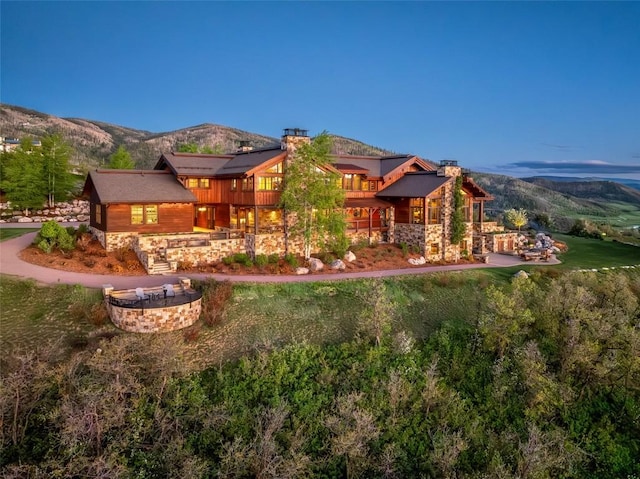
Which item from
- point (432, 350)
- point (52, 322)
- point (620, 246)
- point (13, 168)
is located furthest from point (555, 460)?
point (13, 168)

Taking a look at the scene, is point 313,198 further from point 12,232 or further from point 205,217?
point 12,232

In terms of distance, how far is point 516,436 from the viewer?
46.1 feet

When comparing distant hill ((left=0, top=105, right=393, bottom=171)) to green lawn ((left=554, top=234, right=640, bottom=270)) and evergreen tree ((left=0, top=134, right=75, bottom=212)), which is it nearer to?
evergreen tree ((left=0, top=134, right=75, bottom=212))

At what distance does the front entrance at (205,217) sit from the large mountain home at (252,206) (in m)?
0.08

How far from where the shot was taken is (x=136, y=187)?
2744 cm

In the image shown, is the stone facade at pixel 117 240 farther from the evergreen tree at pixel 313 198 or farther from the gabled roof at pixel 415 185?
the gabled roof at pixel 415 185

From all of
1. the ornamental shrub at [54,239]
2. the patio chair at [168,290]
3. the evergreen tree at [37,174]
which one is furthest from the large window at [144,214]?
the evergreen tree at [37,174]

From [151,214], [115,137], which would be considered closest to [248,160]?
[151,214]

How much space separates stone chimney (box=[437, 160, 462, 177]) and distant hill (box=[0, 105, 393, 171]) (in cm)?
6319

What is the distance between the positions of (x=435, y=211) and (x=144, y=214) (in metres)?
19.3

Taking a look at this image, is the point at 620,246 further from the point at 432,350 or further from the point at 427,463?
the point at 427,463

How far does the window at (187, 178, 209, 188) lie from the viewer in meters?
30.3

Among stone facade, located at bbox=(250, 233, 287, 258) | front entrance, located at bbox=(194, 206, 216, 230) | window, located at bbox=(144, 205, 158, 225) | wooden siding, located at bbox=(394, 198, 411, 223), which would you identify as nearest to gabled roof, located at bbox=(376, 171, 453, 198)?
wooden siding, located at bbox=(394, 198, 411, 223)

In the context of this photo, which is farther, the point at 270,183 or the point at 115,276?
the point at 270,183
